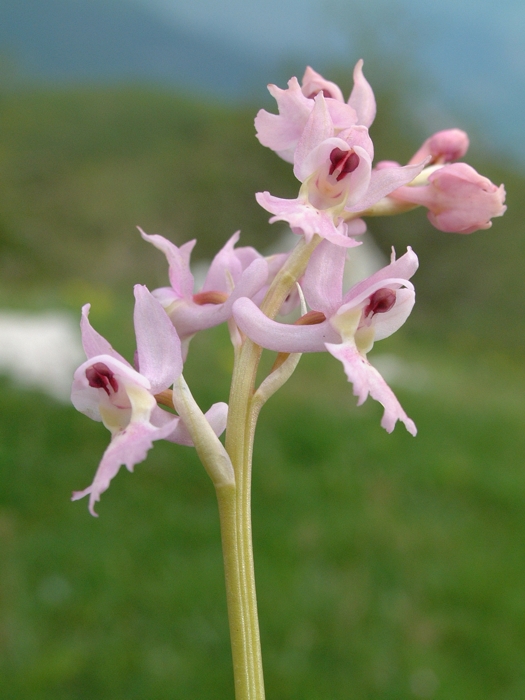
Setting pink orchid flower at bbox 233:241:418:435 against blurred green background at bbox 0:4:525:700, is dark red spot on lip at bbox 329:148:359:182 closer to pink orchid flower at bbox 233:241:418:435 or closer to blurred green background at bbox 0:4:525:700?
pink orchid flower at bbox 233:241:418:435

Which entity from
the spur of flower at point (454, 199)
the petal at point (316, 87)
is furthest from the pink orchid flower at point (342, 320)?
the petal at point (316, 87)

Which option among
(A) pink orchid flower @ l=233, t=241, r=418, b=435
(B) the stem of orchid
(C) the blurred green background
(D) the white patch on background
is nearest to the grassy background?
(C) the blurred green background

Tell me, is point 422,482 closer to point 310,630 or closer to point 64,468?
point 310,630

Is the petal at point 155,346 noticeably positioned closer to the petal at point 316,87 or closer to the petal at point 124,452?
the petal at point 124,452

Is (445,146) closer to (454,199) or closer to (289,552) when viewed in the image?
(454,199)

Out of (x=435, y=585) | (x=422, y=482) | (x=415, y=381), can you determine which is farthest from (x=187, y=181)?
(x=435, y=585)

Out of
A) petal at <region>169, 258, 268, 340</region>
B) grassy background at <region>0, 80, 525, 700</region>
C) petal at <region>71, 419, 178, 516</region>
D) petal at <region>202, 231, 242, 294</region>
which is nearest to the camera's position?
petal at <region>71, 419, 178, 516</region>
